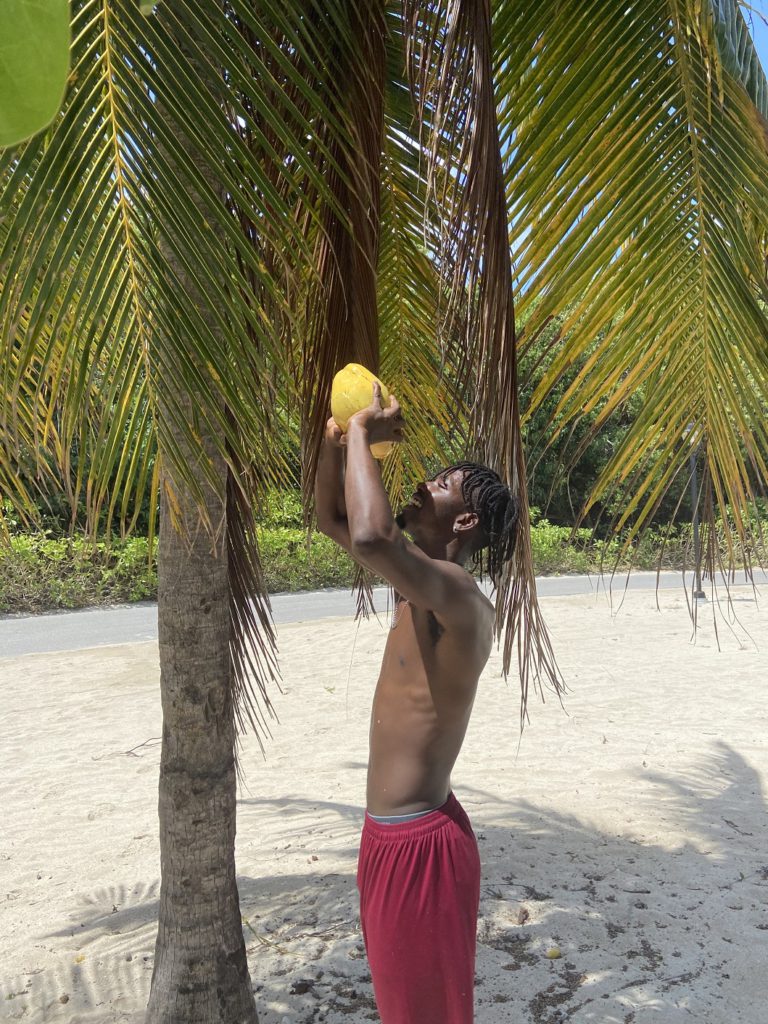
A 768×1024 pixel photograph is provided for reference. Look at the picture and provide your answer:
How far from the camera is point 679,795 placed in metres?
5.39

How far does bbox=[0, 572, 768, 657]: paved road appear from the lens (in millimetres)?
10094

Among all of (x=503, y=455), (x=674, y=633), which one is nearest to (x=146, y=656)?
(x=674, y=633)

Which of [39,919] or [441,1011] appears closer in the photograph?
[441,1011]

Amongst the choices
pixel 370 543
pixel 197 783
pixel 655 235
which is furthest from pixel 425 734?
pixel 655 235

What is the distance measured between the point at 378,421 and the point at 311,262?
397 millimetres

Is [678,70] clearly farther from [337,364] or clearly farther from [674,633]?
[674,633]

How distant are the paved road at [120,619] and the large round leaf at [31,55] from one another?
27.4ft

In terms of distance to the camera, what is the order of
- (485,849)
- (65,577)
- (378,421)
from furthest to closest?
(65,577) → (485,849) → (378,421)

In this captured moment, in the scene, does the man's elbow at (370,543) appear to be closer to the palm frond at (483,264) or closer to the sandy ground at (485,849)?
the palm frond at (483,264)

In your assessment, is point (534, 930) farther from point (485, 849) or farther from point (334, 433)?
point (334, 433)

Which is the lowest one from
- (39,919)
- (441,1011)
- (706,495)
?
(39,919)

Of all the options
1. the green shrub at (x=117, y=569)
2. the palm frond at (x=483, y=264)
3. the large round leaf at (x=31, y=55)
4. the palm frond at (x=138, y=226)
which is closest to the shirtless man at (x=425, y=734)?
the palm frond at (x=483, y=264)

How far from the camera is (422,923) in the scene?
2.00 m

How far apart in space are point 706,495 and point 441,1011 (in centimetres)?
138
